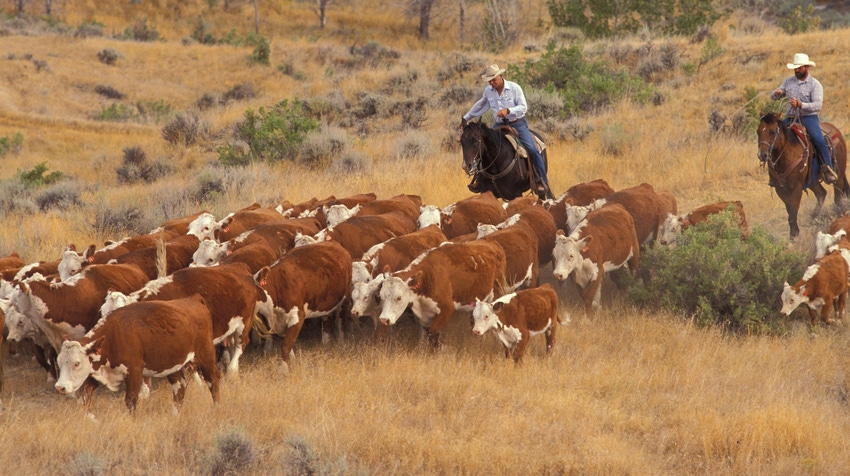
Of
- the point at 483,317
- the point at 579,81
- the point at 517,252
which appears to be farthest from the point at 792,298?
the point at 579,81

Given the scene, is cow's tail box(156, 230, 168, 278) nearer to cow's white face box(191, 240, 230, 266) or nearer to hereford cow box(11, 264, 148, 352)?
cow's white face box(191, 240, 230, 266)

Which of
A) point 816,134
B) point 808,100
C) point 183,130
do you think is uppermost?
point 808,100

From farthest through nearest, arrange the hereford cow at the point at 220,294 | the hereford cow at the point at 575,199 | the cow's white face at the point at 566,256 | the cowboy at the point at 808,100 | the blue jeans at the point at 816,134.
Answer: the blue jeans at the point at 816,134, the cowboy at the point at 808,100, the hereford cow at the point at 575,199, the cow's white face at the point at 566,256, the hereford cow at the point at 220,294

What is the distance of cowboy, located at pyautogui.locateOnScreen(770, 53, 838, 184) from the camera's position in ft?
46.2

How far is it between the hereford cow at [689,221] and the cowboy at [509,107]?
8.79 feet

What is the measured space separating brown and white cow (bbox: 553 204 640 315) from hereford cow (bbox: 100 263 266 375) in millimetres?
3664

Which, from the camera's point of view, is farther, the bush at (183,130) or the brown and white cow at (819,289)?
the bush at (183,130)

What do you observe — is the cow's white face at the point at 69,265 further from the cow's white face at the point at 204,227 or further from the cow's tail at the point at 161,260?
the cow's white face at the point at 204,227

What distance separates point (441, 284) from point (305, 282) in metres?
1.43

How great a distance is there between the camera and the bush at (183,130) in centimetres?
2720

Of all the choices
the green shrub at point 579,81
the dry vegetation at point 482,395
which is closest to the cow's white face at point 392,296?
the dry vegetation at point 482,395

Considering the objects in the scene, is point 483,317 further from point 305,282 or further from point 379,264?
point 305,282

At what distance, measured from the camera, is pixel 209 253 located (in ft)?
35.1

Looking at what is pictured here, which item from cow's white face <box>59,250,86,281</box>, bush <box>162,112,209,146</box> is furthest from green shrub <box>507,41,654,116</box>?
cow's white face <box>59,250,86,281</box>
